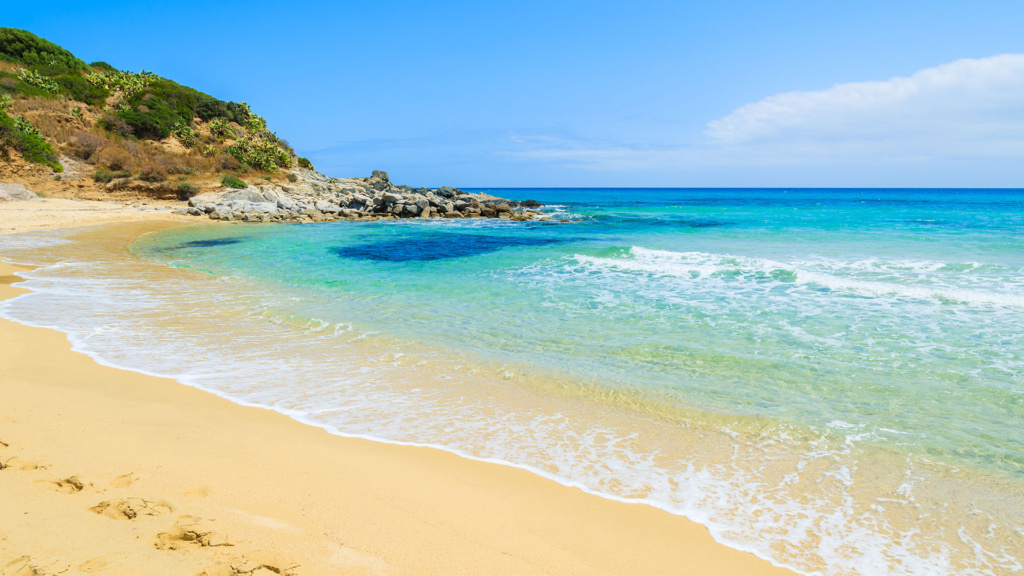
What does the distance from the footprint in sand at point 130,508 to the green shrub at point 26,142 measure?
126 feet

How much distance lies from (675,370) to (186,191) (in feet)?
120

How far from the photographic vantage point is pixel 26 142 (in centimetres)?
2967

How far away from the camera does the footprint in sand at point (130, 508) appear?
286 cm

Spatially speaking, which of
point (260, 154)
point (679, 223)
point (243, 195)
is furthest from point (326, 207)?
point (679, 223)

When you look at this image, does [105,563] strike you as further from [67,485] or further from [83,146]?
[83,146]

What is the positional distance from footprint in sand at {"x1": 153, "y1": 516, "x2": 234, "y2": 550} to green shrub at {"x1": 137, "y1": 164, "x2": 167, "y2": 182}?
125ft

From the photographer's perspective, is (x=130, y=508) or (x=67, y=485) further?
(x=67, y=485)

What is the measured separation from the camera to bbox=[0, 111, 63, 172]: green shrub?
29.1m

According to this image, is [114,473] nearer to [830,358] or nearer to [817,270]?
[830,358]

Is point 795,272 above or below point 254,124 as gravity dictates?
below

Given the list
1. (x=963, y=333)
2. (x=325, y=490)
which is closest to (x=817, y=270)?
(x=963, y=333)

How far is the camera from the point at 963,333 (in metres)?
8.01

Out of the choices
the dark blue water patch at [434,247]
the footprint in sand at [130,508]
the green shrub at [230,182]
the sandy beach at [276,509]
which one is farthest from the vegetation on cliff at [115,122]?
the footprint in sand at [130,508]

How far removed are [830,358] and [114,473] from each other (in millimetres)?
7955
